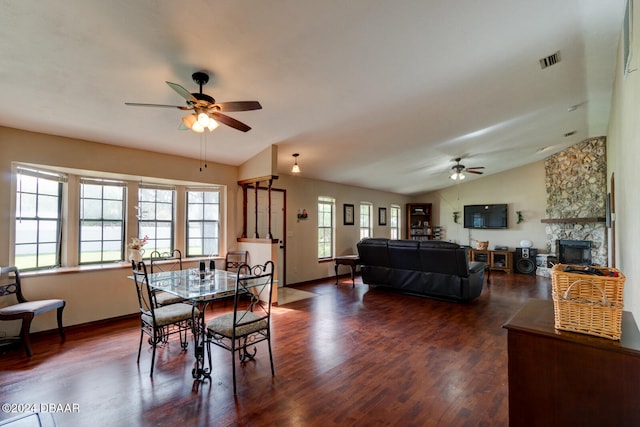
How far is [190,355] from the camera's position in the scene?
312 centimetres

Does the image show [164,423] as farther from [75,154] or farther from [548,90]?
[548,90]

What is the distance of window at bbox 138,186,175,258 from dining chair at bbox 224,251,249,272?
0.94 meters

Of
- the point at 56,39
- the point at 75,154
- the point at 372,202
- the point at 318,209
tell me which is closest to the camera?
the point at 56,39

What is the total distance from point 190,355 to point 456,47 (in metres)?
4.02

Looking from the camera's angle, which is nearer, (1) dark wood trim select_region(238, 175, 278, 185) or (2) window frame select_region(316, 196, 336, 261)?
(1) dark wood trim select_region(238, 175, 278, 185)

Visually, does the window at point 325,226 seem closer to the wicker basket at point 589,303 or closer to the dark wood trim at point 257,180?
the dark wood trim at point 257,180

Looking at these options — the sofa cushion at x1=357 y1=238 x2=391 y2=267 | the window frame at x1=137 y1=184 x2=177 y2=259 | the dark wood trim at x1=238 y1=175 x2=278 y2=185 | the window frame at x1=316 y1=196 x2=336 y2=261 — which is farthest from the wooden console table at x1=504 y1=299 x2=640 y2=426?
the window frame at x1=316 y1=196 x2=336 y2=261

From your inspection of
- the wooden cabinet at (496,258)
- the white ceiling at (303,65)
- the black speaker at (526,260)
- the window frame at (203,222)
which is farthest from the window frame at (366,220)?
the window frame at (203,222)

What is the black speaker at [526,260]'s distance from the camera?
26.7 ft

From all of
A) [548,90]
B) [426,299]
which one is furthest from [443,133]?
[426,299]

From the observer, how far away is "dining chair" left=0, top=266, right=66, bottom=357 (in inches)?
121

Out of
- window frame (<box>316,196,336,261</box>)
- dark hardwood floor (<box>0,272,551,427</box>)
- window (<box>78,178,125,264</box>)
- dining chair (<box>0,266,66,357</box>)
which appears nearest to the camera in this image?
dark hardwood floor (<box>0,272,551,427</box>)

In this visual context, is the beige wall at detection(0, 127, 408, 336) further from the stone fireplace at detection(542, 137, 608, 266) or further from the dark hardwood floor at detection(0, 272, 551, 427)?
the stone fireplace at detection(542, 137, 608, 266)

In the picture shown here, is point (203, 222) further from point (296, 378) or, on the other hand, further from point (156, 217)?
point (296, 378)
